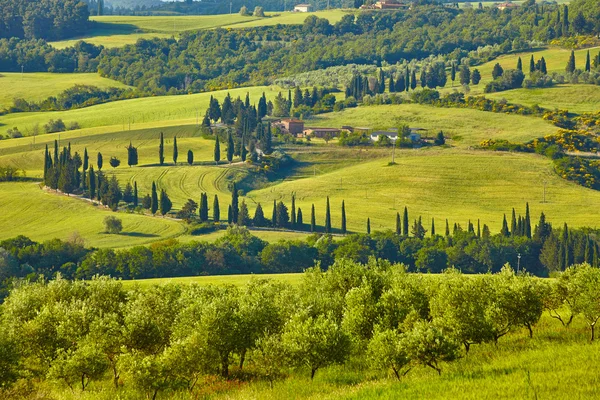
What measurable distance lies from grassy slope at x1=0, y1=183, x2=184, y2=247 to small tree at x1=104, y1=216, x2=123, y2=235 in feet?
3.18

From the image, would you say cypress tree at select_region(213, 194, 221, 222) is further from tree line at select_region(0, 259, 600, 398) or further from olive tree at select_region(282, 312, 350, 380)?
olive tree at select_region(282, 312, 350, 380)

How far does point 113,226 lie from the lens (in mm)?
160750

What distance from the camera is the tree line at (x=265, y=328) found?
54.2 m

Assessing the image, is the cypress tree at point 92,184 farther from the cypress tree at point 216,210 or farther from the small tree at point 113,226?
the cypress tree at point 216,210

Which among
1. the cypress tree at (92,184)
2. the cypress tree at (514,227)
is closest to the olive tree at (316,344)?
the cypress tree at (514,227)

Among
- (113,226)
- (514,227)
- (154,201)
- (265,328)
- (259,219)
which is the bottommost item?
(514,227)

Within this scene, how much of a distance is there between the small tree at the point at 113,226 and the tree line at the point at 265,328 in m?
93.7

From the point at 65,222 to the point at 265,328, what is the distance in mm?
115468

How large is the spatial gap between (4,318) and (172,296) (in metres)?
11.5

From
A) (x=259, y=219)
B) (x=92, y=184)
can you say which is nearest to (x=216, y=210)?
(x=259, y=219)

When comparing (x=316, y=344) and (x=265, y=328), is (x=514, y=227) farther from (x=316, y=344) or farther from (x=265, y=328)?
(x=316, y=344)

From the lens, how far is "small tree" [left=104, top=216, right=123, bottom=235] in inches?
6314

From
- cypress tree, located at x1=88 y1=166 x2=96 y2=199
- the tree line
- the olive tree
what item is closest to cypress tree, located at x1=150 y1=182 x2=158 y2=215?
cypress tree, located at x1=88 y1=166 x2=96 y2=199

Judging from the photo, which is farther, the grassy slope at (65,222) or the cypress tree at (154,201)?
the cypress tree at (154,201)
